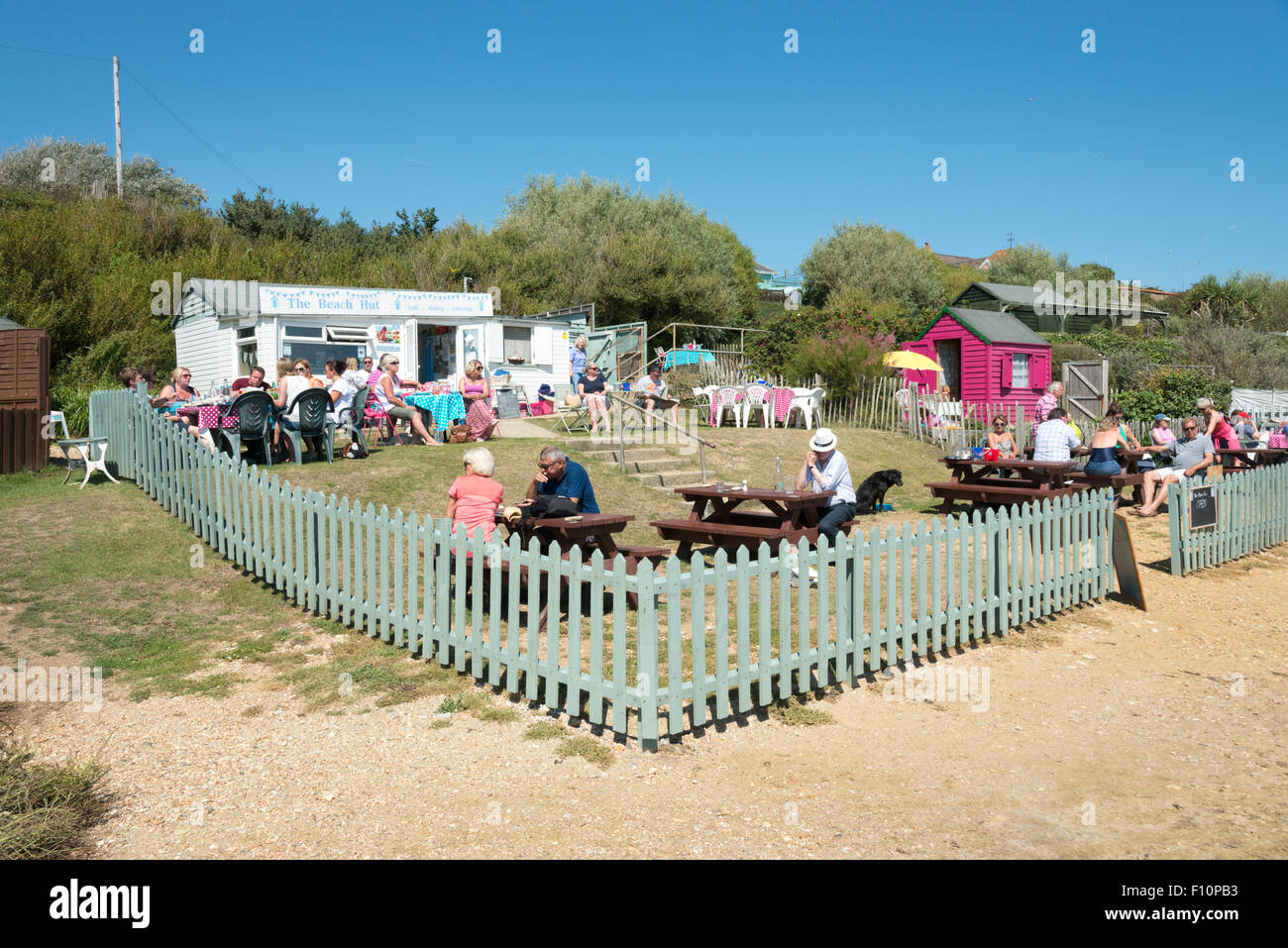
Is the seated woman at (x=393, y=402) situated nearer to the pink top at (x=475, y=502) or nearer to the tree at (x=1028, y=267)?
the pink top at (x=475, y=502)

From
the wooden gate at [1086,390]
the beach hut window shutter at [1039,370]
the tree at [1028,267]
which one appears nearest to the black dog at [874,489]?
the wooden gate at [1086,390]

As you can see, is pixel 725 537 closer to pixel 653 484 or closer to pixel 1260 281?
pixel 653 484

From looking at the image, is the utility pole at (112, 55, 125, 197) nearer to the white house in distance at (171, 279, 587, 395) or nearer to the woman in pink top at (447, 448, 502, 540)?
the white house in distance at (171, 279, 587, 395)

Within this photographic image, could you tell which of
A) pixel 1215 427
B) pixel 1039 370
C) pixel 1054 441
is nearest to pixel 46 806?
pixel 1054 441

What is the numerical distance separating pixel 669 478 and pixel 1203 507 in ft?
20.2

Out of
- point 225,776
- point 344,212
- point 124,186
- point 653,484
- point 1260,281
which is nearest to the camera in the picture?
point 225,776

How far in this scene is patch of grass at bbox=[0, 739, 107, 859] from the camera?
10.3ft

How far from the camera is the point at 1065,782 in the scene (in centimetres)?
406

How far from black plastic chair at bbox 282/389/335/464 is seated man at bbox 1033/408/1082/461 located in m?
9.04

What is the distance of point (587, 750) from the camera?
429 cm

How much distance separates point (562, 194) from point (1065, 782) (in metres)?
37.4

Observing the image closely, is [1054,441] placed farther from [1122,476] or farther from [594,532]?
[594,532]

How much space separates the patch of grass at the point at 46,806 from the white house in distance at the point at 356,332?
15.2 metres
